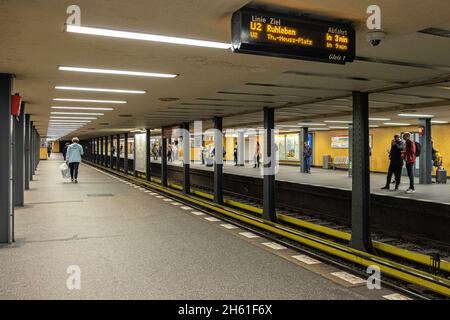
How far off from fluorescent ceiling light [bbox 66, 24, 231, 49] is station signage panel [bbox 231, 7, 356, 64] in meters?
0.89

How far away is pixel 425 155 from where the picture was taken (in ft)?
52.0

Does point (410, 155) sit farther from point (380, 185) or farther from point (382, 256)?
point (382, 256)

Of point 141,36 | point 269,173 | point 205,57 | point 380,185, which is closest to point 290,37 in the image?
point 141,36

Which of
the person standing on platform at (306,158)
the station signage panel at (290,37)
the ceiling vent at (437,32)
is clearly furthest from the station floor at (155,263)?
the person standing on platform at (306,158)

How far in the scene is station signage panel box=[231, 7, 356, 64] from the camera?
3180mm

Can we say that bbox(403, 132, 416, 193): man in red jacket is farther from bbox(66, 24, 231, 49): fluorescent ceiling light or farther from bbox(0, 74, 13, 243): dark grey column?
bbox(0, 74, 13, 243): dark grey column

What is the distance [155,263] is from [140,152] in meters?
17.9

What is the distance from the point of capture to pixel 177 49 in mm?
4336

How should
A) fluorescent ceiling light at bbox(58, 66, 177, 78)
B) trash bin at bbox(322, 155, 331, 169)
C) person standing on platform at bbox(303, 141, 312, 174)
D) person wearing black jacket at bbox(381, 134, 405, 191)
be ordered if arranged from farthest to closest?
trash bin at bbox(322, 155, 331, 169) < person standing on platform at bbox(303, 141, 312, 174) < person wearing black jacket at bbox(381, 134, 405, 191) < fluorescent ceiling light at bbox(58, 66, 177, 78)

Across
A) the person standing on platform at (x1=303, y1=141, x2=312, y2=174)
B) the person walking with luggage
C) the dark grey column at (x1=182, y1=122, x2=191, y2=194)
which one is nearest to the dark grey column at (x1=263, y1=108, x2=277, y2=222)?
the dark grey column at (x1=182, y1=122, x2=191, y2=194)

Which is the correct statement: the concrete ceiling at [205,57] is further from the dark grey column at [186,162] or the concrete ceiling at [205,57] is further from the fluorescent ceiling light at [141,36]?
the dark grey column at [186,162]

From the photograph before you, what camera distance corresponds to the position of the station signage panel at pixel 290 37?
3.18 metres

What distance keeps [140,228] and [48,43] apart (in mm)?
4327

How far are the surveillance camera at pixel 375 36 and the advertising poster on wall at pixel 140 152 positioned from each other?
1803 cm
